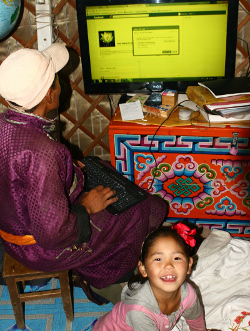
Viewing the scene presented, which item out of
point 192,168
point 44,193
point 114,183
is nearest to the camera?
point 44,193

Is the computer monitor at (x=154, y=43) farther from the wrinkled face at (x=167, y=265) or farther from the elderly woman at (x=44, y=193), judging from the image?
the wrinkled face at (x=167, y=265)

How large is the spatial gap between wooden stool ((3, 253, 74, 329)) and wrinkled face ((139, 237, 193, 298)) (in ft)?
1.46

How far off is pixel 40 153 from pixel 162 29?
1.20 metres

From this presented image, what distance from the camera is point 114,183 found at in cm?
187

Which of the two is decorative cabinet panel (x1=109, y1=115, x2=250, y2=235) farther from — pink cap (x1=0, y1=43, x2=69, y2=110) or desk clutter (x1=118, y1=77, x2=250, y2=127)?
pink cap (x1=0, y1=43, x2=69, y2=110)

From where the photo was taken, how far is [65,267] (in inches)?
66.6

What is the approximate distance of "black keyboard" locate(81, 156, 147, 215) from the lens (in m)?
1.75

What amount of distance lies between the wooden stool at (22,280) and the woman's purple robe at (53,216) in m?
0.05

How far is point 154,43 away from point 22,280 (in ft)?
4.58

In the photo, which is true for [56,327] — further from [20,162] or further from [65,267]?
[20,162]

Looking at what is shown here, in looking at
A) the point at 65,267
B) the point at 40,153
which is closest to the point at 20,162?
the point at 40,153

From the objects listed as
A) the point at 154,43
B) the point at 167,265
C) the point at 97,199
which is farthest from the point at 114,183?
the point at 154,43

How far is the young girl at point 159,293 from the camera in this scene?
1.44 m

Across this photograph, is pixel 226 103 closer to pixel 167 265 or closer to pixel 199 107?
pixel 199 107
